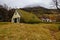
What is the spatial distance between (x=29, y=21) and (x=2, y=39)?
2519 centimetres

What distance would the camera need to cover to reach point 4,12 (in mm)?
59250

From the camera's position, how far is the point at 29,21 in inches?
1642

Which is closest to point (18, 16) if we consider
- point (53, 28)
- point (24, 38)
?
point (53, 28)

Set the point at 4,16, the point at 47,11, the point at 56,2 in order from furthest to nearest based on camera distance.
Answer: the point at 47,11 < the point at 4,16 < the point at 56,2

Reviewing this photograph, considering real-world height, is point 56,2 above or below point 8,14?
above

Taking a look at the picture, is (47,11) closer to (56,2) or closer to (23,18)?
(56,2)

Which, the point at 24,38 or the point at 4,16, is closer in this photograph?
the point at 24,38

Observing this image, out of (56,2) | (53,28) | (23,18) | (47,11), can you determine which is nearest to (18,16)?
(23,18)

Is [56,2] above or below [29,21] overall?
above

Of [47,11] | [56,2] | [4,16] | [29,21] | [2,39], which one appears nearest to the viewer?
[2,39]

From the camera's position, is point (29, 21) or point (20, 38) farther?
point (29, 21)

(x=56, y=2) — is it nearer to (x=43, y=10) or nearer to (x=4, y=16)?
(x=4, y=16)

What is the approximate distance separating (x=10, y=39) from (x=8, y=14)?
41228mm

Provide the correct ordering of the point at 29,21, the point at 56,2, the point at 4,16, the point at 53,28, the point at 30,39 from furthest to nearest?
1. the point at 4,16
2. the point at 56,2
3. the point at 29,21
4. the point at 53,28
5. the point at 30,39
